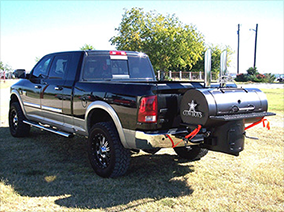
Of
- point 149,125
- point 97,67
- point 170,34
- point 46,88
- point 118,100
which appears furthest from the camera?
point 170,34

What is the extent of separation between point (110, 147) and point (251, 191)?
6.50ft

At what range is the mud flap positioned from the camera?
379 cm

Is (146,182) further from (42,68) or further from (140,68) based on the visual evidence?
(42,68)

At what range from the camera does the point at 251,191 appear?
13.4ft

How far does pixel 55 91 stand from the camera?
559cm

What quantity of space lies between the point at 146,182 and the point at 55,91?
2.42 metres

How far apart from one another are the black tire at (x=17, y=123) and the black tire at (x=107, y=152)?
302cm

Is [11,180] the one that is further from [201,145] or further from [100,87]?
[201,145]

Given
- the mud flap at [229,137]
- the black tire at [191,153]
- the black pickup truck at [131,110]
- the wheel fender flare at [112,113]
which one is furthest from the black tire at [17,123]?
the mud flap at [229,137]

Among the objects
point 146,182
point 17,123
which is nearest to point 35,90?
point 17,123

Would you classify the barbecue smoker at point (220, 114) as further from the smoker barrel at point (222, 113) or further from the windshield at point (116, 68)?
the windshield at point (116, 68)

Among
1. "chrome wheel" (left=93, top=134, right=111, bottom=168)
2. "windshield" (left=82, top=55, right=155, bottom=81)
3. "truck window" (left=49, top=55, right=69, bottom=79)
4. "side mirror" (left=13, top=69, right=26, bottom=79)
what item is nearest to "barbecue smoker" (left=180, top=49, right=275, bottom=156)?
"chrome wheel" (left=93, top=134, right=111, bottom=168)

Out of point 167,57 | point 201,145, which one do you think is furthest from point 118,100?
point 167,57

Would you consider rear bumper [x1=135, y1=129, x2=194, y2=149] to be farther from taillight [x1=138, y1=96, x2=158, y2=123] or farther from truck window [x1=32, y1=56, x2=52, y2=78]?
truck window [x1=32, y1=56, x2=52, y2=78]
